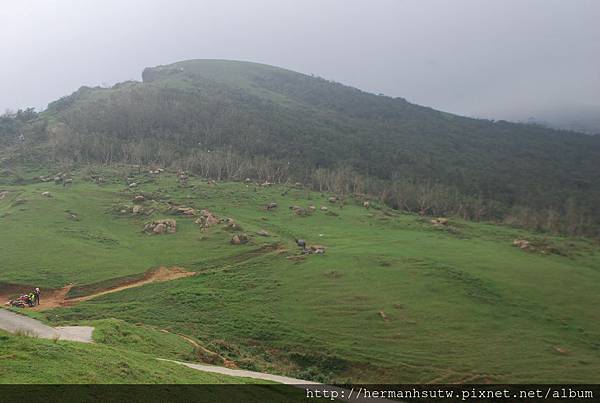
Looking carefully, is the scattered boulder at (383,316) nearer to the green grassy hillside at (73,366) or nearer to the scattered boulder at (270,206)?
the green grassy hillside at (73,366)

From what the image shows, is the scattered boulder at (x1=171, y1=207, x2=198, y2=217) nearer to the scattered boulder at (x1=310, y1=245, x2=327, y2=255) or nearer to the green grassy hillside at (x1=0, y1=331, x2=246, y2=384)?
the scattered boulder at (x1=310, y1=245, x2=327, y2=255)

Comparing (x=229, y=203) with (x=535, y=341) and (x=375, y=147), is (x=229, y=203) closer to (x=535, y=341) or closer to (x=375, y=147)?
(x=535, y=341)

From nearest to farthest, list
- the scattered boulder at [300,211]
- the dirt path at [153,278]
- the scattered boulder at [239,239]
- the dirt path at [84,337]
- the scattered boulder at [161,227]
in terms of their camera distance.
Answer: the dirt path at [84,337] < the dirt path at [153,278] < the scattered boulder at [239,239] < the scattered boulder at [161,227] < the scattered boulder at [300,211]

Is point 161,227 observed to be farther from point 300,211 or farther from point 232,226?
point 300,211

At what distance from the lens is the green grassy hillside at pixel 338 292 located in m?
32.8

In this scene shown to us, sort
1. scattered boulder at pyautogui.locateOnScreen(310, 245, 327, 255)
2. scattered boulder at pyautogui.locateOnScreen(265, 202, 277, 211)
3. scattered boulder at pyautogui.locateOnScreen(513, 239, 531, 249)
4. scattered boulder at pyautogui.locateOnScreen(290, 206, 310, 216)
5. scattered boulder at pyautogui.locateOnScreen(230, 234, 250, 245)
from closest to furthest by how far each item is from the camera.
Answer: scattered boulder at pyautogui.locateOnScreen(310, 245, 327, 255)
scattered boulder at pyautogui.locateOnScreen(230, 234, 250, 245)
scattered boulder at pyautogui.locateOnScreen(513, 239, 531, 249)
scattered boulder at pyautogui.locateOnScreen(290, 206, 310, 216)
scattered boulder at pyautogui.locateOnScreen(265, 202, 277, 211)

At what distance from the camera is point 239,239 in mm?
58875

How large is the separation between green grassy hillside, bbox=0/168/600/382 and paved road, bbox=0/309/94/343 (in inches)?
70.3

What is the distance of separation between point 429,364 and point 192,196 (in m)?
66.3

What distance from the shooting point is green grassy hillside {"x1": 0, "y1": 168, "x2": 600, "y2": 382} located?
32.8 metres

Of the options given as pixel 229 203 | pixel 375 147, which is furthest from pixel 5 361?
pixel 375 147

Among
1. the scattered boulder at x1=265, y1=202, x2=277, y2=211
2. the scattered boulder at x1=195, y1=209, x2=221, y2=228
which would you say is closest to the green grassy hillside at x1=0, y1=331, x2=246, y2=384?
the scattered boulder at x1=195, y1=209, x2=221, y2=228

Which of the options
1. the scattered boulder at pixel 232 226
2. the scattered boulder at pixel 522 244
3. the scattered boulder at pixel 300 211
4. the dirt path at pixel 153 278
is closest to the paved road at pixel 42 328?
the dirt path at pixel 153 278

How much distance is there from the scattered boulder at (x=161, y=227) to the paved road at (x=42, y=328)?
100ft
